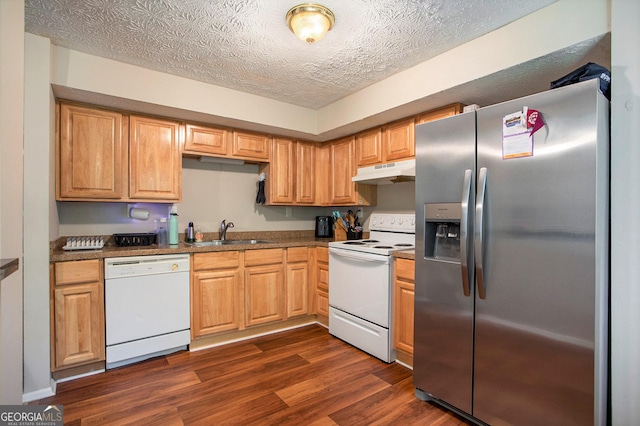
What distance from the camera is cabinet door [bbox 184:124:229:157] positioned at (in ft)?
9.82

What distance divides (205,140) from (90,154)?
93 centimetres

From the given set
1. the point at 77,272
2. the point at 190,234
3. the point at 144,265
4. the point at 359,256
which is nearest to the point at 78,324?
the point at 77,272

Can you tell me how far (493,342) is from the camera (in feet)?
5.58

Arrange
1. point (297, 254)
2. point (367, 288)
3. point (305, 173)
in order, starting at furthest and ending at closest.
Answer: point (305, 173) < point (297, 254) < point (367, 288)

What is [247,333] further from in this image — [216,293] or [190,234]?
[190,234]

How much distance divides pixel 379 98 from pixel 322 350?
2.23 meters

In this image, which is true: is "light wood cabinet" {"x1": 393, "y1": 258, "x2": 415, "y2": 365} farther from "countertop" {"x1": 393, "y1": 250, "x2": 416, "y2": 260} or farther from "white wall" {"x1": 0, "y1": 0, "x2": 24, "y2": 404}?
"white wall" {"x1": 0, "y1": 0, "x2": 24, "y2": 404}

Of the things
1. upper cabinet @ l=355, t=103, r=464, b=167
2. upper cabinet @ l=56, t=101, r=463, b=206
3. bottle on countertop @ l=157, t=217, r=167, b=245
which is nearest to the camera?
upper cabinet @ l=56, t=101, r=463, b=206

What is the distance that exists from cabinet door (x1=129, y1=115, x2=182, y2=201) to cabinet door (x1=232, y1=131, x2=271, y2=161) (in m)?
0.56

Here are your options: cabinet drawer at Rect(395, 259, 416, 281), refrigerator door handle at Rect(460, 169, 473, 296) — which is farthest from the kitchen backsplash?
refrigerator door handle at Rect(460, 169, 473, 296)

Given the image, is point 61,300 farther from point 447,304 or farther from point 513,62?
point 513,62

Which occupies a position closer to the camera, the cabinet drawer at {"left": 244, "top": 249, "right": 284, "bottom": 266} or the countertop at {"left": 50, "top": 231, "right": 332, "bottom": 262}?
the countertop at {"left": 50, "top": 231, "right": 332, "bottom": 262}

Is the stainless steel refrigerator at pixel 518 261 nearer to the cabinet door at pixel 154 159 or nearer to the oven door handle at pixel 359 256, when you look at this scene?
the oven door handle at pixel 359 256

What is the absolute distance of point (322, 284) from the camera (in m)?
3.36
